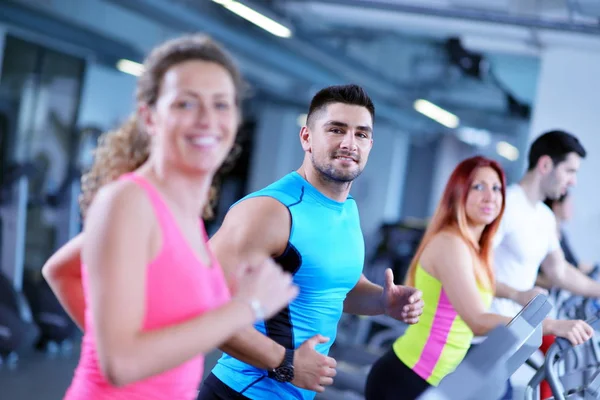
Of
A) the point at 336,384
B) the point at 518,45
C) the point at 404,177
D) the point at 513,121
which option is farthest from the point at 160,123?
the point at 404,177

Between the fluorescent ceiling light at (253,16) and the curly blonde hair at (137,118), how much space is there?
3.47m

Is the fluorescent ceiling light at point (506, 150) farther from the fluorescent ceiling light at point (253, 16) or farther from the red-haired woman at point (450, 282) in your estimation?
the red-haired woman at point (450, 282)

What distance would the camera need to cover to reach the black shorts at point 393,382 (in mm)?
2721

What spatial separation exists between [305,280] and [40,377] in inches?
147

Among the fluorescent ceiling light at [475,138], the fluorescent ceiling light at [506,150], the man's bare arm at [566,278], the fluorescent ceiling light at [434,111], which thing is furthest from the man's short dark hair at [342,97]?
the fluorescent ceiling light at [506,150]

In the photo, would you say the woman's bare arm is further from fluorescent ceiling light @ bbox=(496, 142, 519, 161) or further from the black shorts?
fluorescent ceiling light @ bbox=(496, 142, 519, 161)

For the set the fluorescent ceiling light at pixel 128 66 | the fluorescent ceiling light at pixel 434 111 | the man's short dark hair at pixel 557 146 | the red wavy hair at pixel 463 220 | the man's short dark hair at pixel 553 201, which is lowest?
the red wavy hair at pixel 463 220

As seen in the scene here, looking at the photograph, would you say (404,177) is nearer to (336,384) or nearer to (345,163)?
(336,384)

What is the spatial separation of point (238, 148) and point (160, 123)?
44 cm

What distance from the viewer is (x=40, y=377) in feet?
17.1

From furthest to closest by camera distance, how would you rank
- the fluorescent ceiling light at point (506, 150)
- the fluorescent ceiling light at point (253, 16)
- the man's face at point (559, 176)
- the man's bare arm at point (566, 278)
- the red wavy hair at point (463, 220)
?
the fluorescent ceiling light at point (506, 150) → the fluorescent ceiling light at point (253, 16) → the man's bare arm at point (566, 278) → the man's face at point (559, 176) → the red wavy hair at point (463, 220)

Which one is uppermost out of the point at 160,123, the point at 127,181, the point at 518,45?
the point at 518,45

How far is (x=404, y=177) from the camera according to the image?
56.9ft

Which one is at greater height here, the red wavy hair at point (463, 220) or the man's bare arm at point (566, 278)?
the red wavy hair at point (463, 220)
